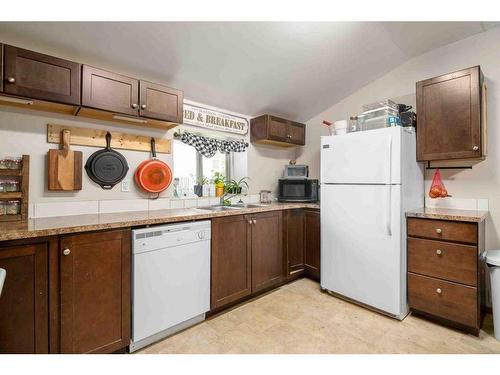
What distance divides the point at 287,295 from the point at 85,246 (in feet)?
6.44

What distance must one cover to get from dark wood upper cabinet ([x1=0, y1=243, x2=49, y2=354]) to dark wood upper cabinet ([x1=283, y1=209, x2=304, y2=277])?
2102 mm

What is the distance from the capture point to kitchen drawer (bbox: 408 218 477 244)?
1951 mm

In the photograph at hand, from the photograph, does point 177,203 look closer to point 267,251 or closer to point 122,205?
point 122,205

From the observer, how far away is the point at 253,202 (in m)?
3.40

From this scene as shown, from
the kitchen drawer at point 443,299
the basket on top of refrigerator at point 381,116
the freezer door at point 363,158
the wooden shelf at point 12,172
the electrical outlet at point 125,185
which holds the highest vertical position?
the basket on top of refrigerator at point 381,116

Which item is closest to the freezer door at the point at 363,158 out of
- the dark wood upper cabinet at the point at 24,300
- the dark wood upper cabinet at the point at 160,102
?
the dark wood upper cabinet at the point at 160,102

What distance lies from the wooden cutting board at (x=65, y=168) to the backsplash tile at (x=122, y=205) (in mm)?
243

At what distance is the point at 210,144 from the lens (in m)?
3.02

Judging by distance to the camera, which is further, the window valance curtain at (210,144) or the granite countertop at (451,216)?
the window valance curtain at (210,144)

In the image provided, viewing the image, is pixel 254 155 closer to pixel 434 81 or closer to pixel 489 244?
pixel 434 81

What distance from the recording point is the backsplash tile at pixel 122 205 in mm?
2234

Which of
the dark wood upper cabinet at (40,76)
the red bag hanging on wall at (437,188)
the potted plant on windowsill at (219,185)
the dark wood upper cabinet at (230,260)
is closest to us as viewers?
the dark wood upper cabinet at (40,76)

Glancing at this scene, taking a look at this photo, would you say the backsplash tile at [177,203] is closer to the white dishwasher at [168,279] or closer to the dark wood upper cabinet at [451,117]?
the white dishwasher at [168,279]

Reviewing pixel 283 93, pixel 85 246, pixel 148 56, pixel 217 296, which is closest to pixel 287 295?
pixel 217 296
